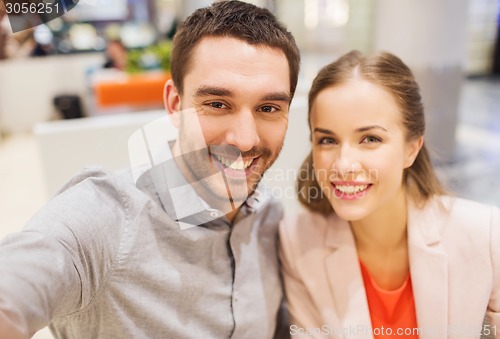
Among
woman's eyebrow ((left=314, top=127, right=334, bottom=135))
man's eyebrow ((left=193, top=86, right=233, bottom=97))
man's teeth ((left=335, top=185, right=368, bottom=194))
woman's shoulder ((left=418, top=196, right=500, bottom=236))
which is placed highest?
man's eyebrow ((left=193, top=86, right=233, bottom=97))

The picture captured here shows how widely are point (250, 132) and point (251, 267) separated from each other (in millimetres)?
401

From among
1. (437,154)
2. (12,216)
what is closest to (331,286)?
(437,154)

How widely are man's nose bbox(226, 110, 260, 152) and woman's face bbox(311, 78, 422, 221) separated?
0.81 ft

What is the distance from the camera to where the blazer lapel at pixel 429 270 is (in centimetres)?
110

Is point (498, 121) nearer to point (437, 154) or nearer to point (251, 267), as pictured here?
point (437, 154)

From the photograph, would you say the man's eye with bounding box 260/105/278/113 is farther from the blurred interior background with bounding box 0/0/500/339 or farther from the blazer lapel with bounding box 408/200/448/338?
the blazer lapel with bounding box 408/200/448/338

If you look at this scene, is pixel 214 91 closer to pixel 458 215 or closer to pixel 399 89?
pixel 399 89

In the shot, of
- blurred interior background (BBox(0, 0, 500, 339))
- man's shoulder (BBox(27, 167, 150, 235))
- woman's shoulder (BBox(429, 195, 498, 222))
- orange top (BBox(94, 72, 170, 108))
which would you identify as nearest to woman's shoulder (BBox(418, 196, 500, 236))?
woman's shoulder (BBox(429, 195, 498, 222))

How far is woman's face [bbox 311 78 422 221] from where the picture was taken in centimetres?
105

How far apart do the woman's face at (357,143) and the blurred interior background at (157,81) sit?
100 millimetres

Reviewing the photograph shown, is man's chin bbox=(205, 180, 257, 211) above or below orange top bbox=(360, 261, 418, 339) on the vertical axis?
above

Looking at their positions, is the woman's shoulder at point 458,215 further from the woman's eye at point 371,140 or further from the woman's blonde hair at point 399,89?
the woman's eye at point 371,140

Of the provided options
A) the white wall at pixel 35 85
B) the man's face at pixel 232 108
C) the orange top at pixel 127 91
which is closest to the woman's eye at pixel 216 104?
the man's face at pixel 232 108

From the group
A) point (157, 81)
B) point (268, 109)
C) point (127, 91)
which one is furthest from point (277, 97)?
point (127, 91)
